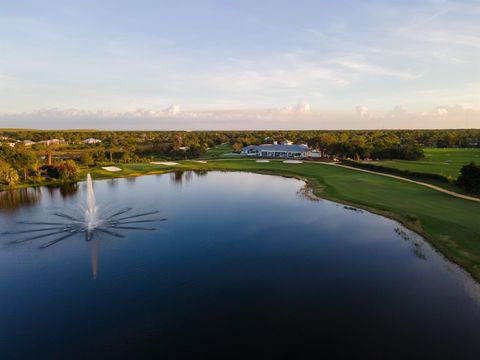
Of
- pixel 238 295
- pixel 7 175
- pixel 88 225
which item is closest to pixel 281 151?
pixel 7 175

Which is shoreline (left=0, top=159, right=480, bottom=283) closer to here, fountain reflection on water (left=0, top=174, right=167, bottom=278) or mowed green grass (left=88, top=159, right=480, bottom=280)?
mowed green grass (left=88, top=159, right=480, bottom=280)

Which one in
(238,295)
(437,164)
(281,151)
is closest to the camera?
(238,295)

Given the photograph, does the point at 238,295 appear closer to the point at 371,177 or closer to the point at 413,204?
the point at 413,204

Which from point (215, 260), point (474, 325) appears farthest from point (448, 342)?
point (215, 260)

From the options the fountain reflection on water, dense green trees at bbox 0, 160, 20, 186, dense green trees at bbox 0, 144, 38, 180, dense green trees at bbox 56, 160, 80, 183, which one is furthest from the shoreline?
the fountain reflection on water

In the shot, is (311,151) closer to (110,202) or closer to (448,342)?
(110,202)

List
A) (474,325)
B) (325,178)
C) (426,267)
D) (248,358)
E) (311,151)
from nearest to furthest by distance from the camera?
(248,358) < (474,325) < (426,267) < (325,178) < (311,151)
